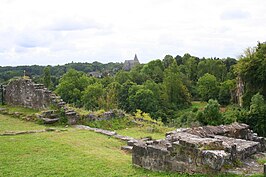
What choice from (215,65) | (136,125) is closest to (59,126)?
(136,125)

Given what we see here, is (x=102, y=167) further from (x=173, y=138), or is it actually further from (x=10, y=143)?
(x=10, y=143)

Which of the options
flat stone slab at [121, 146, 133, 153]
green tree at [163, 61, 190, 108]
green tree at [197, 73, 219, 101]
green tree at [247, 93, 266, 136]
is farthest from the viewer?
green tree at [197, 73, 219, 101]

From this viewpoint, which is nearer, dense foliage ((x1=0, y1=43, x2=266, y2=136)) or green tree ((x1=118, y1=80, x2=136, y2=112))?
dense foliage ((x1=0, y1=43, x2=266, y2=136))

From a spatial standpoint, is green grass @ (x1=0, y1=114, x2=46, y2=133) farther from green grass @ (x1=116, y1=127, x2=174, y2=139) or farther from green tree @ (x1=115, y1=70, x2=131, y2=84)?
green tree @ (x1=115, y1=70, x2=131, y2=84)

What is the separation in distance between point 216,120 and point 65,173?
29.3 meters

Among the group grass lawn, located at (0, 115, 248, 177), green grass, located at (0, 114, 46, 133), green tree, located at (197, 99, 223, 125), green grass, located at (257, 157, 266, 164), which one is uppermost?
green grass, located at (257, 157, 266, 164)

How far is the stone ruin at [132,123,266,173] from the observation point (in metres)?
8.02

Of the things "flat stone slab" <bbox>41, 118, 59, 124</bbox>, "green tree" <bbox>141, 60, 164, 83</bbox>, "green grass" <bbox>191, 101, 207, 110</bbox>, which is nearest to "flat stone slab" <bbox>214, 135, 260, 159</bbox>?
"flat stone slab" <bbox>41, 118, 59, 124</bbox>

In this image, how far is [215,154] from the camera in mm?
7871

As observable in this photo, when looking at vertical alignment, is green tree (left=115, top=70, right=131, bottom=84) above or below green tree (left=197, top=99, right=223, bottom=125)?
above

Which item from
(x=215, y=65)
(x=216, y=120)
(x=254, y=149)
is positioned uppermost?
(x=215, y=65)

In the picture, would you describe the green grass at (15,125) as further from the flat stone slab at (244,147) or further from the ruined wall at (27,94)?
the flat stone slab at (244,147)

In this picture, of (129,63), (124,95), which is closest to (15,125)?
(124,95)

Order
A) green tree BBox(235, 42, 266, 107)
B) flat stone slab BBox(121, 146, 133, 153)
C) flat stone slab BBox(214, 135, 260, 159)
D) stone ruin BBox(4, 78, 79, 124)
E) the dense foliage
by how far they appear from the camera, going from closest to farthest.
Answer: flat stone slab BBox(214, 135, 260, 159), flat stone slab BBox(121, 146, 133, 153), stone ruin BBox(4, 78, 79, 124), the dense foliage, green tree BBox(235, 42, 266, 107)
